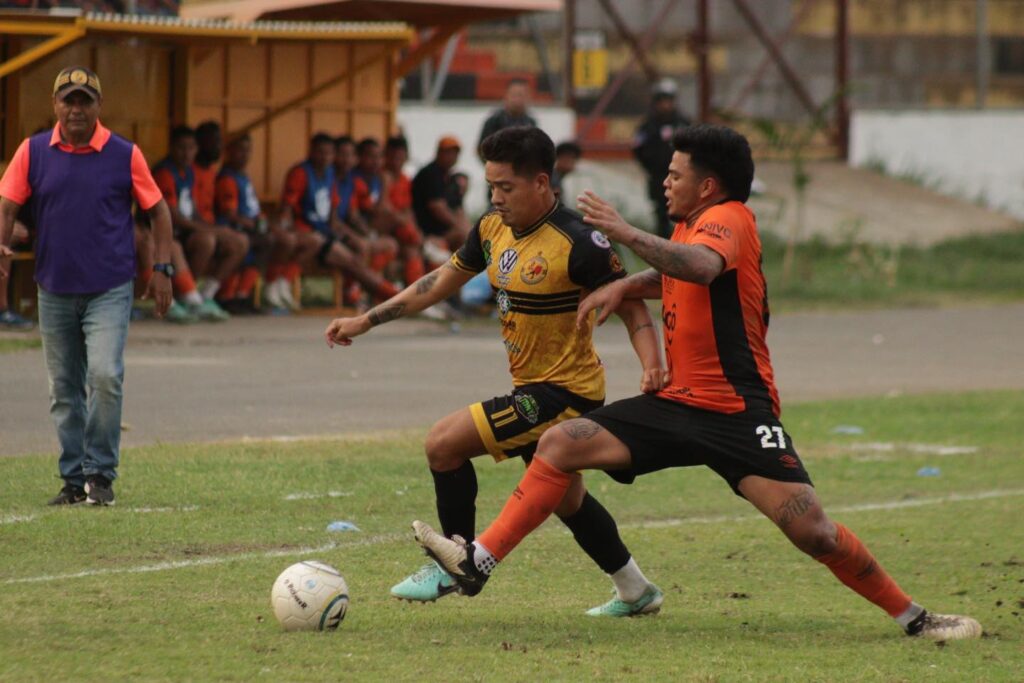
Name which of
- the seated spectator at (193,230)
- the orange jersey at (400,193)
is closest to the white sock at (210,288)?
the seated spectator at (193,230)

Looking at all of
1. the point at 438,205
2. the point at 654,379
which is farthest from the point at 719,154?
the point at 438,205

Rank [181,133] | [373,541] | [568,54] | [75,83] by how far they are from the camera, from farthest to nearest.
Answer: [568,54], [181,133], [75,83], [373,541]

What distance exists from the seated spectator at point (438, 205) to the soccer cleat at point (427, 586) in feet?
40.3

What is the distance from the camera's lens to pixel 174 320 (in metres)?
16.8

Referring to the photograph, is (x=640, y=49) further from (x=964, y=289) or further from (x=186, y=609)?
(x=186, y=609)

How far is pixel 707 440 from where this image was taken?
6.11 m

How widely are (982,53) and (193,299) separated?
59.7ft

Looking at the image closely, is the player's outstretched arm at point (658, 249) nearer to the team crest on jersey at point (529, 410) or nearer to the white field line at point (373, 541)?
the team crest on jersey at point (529, 410)

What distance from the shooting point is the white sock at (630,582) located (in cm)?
666

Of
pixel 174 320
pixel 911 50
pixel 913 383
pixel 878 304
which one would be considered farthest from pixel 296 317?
pixel 911 50

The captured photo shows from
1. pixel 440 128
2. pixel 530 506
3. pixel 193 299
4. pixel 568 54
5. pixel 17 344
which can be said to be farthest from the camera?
pixel 568 54

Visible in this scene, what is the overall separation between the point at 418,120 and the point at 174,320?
909 cm

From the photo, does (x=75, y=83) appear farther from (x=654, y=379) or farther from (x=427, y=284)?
(x=654, y=379)

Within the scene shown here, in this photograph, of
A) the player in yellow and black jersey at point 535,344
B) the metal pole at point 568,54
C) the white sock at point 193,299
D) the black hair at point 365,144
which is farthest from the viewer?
the metal pole at point 568,54
